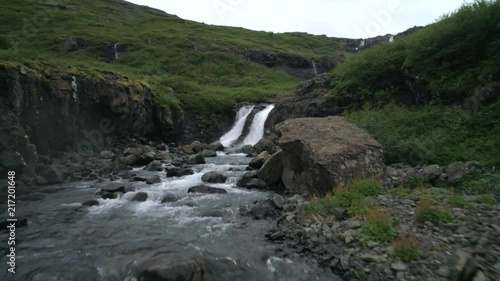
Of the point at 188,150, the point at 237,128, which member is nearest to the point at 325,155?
the point at 188,150

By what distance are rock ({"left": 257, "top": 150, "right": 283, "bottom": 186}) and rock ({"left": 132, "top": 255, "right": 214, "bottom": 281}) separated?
8.23m

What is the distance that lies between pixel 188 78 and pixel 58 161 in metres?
33.3

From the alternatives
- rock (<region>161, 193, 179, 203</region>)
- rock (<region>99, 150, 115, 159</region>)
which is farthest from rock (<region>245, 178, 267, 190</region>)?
rock (<region>99, 150, 115, 159</region>)

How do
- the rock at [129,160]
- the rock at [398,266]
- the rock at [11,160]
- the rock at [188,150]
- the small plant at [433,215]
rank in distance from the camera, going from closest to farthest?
the rock at [398,266] → the small plant at [433,215] → the rock at [11,160] → the rock at [129,160] → the rock at [188,150]

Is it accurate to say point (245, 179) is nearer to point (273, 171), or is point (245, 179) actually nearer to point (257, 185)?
point (257, 185)

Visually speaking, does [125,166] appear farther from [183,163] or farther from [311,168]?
[311,168]

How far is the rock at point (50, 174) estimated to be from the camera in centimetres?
1625

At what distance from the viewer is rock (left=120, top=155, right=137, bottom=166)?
2169cm

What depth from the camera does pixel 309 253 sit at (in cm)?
795

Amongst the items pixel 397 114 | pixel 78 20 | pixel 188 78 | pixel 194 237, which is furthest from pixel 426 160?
pixel 78 20

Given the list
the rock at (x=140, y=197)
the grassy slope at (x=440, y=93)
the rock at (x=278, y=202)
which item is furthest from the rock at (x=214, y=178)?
the grassy slope at (x=440, y=93)

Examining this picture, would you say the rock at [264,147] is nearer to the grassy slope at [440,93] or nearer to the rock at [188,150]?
the rock at [188,150]

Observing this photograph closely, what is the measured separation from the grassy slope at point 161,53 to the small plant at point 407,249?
29.4 meters

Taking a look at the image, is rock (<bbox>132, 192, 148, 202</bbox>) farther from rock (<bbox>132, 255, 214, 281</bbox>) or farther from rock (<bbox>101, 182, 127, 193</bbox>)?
rock (<bbox>132, 255, 214, 281</bbox>)
